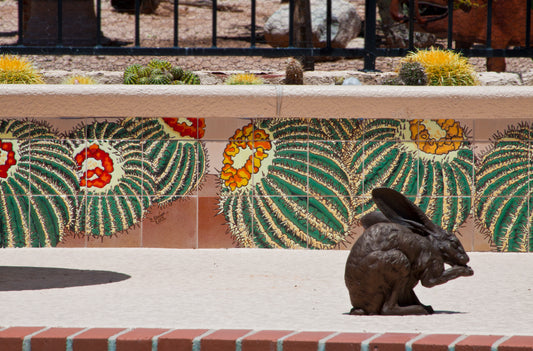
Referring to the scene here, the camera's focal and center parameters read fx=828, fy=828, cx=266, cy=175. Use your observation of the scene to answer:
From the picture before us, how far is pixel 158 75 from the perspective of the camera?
985cm

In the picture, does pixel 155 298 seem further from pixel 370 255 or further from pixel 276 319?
pixel 370 255

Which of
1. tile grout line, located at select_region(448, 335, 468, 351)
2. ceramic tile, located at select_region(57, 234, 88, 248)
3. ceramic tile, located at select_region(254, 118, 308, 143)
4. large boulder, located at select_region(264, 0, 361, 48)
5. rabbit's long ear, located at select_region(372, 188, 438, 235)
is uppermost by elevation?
large boulder, located at select_region(264, 0, 361, 48)

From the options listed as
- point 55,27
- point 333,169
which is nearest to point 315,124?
point 333,169

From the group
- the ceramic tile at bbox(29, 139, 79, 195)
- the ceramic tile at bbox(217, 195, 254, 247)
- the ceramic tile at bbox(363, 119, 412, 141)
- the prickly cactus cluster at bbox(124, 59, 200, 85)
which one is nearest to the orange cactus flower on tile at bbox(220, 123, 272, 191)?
the ceramic tile at bbox(217, 195, 254, 247)

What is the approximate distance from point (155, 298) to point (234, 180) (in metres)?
2.59

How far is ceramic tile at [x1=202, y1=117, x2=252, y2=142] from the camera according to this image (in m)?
8.40

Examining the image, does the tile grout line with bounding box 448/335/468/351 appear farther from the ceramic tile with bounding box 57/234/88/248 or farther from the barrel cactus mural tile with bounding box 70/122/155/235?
the ceramic tile with bounding box 57/234/88/248

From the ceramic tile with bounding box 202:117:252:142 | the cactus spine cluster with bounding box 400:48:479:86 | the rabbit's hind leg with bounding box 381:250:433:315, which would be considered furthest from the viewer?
the cactus spine cluster with bounding box 400:48:479:86

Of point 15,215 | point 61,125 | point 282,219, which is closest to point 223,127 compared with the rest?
point 282,219

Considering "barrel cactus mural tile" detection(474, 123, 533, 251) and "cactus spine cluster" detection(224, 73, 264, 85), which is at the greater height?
"cactus spine cluster" detection(224, 73, 264, 85)

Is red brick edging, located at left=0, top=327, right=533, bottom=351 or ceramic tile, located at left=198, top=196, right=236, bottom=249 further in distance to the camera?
ceramic tile, located at left=198, top=196, right=236, bottom=249

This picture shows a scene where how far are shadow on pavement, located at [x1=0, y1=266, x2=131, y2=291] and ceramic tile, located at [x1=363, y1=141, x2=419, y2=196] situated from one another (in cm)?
281

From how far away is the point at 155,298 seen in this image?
6.04 meters

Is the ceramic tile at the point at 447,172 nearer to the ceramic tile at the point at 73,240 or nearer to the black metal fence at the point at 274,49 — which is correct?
the black metal fence at the point at 274,49
